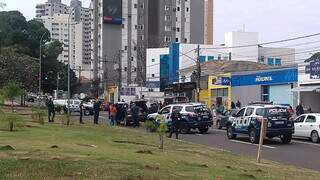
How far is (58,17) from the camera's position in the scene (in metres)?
101

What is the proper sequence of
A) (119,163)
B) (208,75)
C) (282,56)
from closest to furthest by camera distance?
(119,163), (208,75), (282,56)

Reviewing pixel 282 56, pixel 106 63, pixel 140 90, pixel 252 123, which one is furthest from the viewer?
pixel 106 63

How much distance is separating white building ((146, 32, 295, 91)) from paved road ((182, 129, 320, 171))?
61.8 metres

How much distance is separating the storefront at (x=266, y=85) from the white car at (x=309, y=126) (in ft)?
65.3

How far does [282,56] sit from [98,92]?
120 feet

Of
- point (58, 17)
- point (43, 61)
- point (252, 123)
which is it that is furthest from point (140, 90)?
point (252, 123)

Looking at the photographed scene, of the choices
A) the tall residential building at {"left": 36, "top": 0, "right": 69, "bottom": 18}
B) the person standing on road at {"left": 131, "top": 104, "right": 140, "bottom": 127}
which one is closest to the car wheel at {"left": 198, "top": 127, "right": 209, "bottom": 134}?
the person standing on road at {"left": 131, "top": 104, "right": 140, "bottom": 127}

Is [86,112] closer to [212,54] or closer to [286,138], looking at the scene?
[286,138]

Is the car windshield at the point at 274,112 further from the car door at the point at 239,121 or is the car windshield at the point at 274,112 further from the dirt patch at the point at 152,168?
the dirt patch at the point at 152,168

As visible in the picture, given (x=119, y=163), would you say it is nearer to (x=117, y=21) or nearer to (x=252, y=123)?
(x=252, y=123)

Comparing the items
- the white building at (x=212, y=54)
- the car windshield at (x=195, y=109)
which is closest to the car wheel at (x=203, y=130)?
the car windshield at (x=195, y=109)

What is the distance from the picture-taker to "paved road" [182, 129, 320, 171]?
63.8ft

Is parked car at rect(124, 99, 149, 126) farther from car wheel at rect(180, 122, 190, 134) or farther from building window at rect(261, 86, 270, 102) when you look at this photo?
building window at rect(261, 86, 270, 102)

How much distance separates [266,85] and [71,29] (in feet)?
242
